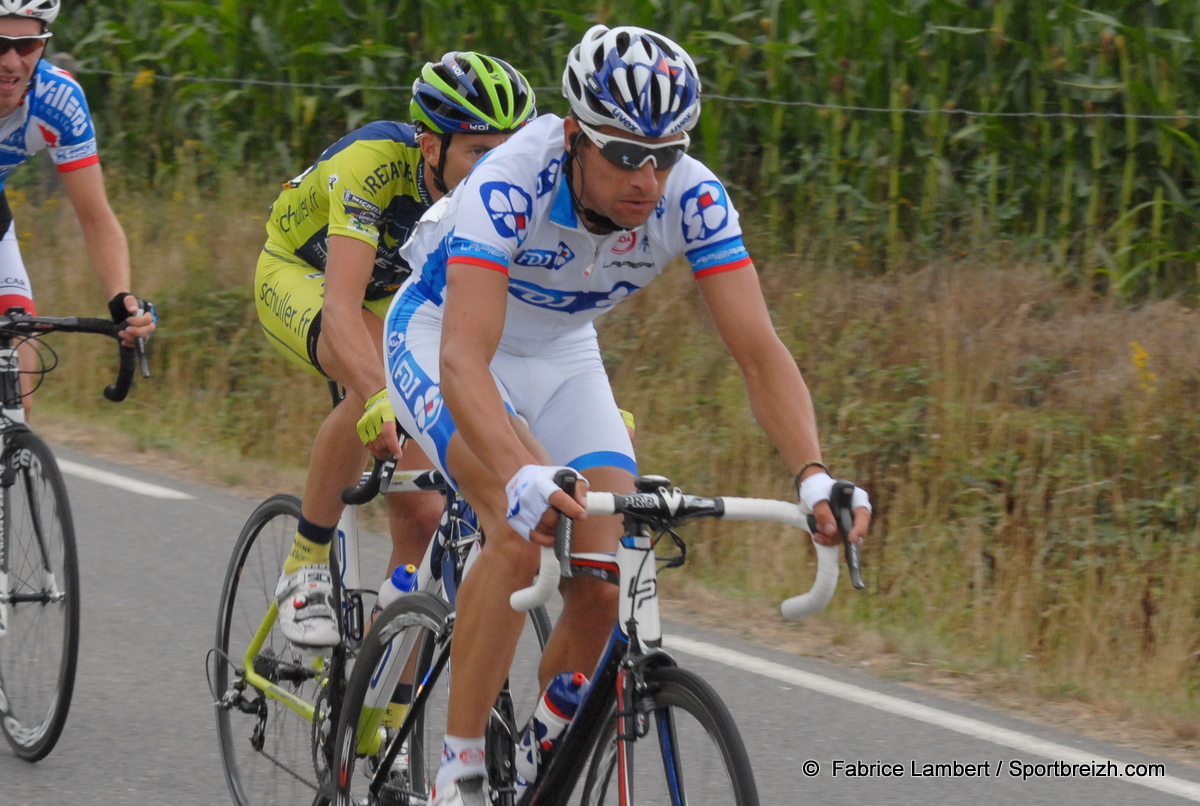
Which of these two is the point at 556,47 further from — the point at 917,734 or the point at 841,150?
the point at 917,734

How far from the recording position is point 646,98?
3070 millimetres

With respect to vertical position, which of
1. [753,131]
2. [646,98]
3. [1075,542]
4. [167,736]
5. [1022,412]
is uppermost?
[753,131]

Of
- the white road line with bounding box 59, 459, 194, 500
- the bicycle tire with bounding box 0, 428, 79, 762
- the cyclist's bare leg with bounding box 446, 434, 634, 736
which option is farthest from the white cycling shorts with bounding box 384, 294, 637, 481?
the white road line with bounding box 59, 459, 194, 500

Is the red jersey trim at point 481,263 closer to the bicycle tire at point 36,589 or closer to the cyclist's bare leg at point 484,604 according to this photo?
the cyclist's bare leg at point 484,604

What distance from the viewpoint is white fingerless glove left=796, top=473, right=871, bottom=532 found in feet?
9.31

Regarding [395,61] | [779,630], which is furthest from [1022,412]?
[395,61]

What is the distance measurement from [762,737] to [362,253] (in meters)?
1.97

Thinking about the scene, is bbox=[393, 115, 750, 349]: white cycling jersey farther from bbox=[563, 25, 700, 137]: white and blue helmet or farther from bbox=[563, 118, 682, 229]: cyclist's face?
bbox=[563, 25, 700, 137]: white and blue helmet

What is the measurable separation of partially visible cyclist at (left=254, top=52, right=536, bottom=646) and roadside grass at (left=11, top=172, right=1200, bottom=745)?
2252 mm

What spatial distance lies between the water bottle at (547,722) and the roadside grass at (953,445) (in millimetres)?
2424

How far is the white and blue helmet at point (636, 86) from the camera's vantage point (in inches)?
121

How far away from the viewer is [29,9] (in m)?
4.48

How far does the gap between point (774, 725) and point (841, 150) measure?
4994 mm

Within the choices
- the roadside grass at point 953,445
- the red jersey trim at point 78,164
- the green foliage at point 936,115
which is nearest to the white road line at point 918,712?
the roadside grass at point 953,445
